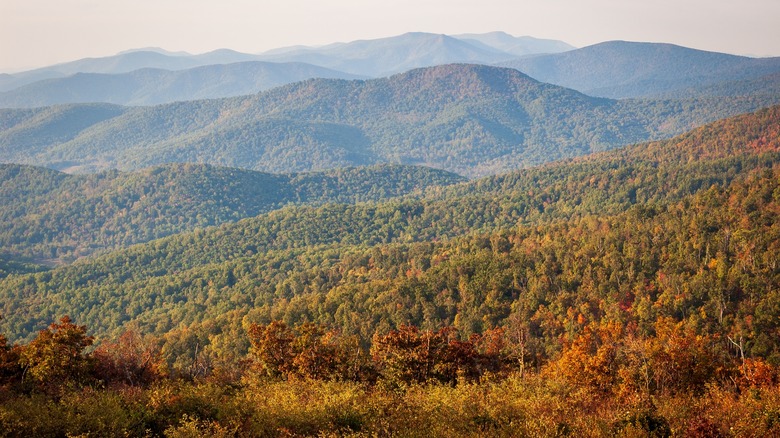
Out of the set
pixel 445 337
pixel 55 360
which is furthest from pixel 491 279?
pixel 55 360

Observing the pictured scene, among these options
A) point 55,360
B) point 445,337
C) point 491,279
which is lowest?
point 491,279

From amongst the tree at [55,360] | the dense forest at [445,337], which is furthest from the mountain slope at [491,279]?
the tree at [55,360]

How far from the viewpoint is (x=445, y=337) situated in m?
69.7

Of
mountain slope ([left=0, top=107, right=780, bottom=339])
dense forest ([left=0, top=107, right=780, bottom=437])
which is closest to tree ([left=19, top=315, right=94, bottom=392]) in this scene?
dense forest ([left=0, top=107, right=780, bottom=437])

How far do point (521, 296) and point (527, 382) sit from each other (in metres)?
59.6

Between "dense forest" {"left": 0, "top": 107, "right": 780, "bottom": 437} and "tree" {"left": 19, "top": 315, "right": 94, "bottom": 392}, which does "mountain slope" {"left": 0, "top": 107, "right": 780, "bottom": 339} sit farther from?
"tree" {"left": 19, "top": 315, "right": 94, "bottom": 392}

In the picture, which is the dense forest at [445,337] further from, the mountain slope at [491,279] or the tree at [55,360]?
the mountain slope at [491,279]

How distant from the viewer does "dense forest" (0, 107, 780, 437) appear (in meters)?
39.5

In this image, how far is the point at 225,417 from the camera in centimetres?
4128

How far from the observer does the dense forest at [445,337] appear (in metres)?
39.5

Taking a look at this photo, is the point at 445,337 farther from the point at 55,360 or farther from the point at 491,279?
the point at 491,279

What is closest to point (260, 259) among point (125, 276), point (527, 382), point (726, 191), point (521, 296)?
point (125, 276)

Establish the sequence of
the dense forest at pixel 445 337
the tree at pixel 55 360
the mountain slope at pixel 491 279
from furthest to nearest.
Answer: the mountain slope at pixel 491 279, the tree at pixel 55 360, the dense forest at pixel 445 337

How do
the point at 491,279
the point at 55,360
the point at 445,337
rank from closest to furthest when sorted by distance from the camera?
the point at 55,360
the point at 445,337
the point at 491,279
